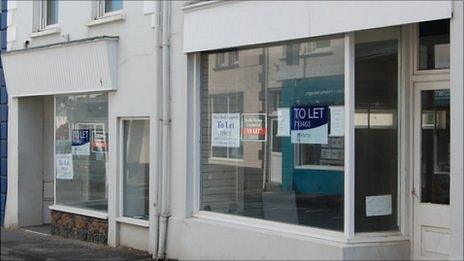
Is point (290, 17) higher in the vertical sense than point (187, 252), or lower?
higher

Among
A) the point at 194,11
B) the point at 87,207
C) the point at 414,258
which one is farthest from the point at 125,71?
the point at 414,258

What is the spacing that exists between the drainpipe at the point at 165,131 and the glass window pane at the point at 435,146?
3.74 meters

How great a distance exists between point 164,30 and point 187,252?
3.19 metres

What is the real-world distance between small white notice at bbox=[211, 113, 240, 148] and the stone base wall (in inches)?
110

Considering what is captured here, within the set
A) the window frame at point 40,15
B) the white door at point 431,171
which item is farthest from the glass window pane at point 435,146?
the window frame at point 40,15

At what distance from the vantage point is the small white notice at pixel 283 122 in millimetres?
8844

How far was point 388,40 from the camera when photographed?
8.21m

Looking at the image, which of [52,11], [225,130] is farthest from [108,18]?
[225,130]

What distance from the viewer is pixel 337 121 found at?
323 inches

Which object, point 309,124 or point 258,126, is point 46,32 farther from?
point 309,124

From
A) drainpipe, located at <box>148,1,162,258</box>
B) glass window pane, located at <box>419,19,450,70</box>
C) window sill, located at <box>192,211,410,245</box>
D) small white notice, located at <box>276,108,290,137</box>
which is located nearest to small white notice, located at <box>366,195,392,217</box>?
window sill, located at <box>192,211,410,245</box>

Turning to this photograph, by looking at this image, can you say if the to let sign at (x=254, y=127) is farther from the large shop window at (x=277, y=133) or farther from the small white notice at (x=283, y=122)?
the small white notice at (x=283, y=122)

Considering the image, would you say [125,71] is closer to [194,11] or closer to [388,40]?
[194,11]

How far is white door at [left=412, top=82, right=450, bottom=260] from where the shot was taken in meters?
7.89
